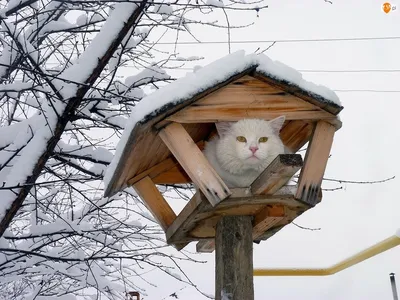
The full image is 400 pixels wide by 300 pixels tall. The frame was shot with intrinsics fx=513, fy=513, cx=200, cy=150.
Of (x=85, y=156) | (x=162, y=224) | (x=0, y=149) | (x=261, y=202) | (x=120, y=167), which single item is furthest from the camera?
(x=85, y=156)

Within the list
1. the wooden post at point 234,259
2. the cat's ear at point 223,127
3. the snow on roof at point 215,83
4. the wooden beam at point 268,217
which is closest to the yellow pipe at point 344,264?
the wooden beam at point 268,217

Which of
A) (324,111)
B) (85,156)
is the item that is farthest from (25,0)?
(324,111)

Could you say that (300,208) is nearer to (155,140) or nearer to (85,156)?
(155,140)

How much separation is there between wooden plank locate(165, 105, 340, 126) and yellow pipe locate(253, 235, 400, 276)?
1131 mm

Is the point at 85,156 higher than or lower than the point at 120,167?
higher

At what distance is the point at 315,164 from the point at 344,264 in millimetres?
1529

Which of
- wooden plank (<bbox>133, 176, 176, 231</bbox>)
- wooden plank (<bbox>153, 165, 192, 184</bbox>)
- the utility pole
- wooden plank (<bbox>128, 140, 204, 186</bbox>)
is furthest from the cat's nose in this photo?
the utility pole

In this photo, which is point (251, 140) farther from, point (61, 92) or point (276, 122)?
point (61, 92)

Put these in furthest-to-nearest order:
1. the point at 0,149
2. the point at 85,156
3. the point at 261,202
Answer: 1. the point at 85,156
2. the point at 0,149
3. the point at 261,202

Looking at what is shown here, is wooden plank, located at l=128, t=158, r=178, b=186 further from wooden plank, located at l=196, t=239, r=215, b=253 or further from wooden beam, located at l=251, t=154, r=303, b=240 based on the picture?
wooden beam, located at l=251, t=154, r=303, b=240

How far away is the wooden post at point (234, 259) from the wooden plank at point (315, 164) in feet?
1.07

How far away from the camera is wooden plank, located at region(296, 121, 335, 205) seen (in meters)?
2.22

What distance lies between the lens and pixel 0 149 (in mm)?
3002

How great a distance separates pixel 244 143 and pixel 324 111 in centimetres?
39
